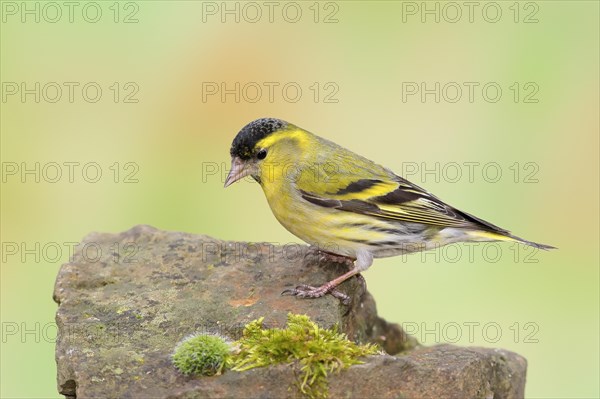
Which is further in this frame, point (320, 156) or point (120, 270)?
point (320, 156)

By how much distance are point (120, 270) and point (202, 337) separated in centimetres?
220

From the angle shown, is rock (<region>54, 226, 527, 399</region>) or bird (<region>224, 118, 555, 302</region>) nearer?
rock (<region>54, 226, 527, 399</region>)

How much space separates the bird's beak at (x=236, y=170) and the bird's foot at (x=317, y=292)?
4.39 feet

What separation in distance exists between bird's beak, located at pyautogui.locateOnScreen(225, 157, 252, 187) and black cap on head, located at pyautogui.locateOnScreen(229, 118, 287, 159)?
6cm

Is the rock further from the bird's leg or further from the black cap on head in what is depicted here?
the black cap on head

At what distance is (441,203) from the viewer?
8.75 meters

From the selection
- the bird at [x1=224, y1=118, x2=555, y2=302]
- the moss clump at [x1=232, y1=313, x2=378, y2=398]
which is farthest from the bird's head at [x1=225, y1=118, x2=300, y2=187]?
the moss clump at [x1=232, y1=313, x2=378, y2=398]

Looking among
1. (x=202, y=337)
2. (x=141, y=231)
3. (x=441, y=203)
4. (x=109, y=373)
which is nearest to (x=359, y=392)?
(x=202, y=337)

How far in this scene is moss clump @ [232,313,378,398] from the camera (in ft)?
20.2

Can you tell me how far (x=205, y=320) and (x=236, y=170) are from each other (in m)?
1.84

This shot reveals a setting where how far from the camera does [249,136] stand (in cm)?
859

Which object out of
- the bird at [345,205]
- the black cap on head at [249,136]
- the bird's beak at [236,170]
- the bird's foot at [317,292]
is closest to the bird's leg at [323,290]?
the bird's foot at [317,292]

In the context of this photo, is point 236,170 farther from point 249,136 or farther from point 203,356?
point 203,356

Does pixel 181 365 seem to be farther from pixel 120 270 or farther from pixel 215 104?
pixel 215 104
